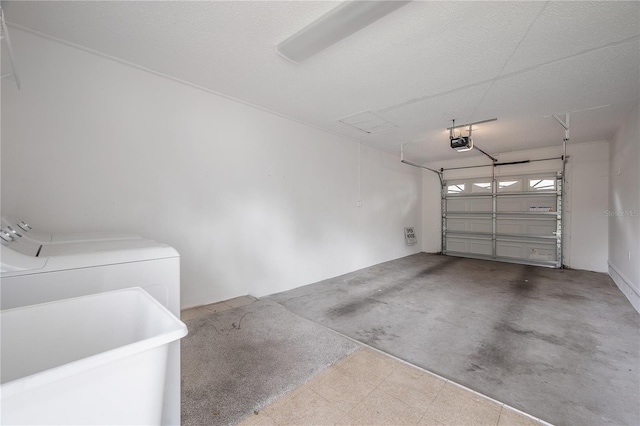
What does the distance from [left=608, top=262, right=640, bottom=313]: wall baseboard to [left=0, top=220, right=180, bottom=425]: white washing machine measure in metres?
5.11

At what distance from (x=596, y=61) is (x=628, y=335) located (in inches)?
107

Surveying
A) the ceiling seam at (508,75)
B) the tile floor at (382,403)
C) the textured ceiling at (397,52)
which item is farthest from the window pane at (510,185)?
the tile floor at (382,403)

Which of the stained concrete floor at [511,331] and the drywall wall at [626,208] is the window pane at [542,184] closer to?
the drywall wall at [626,208]

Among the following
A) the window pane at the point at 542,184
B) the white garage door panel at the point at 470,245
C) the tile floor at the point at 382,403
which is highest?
the window pane at the point at 542,184

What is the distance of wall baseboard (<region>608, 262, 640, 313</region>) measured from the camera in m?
3.27

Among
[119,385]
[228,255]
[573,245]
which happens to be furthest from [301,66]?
[573,245]

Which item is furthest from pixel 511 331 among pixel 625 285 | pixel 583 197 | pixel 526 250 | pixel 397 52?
pixel 583 197

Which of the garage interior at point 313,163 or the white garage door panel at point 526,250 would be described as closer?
the garage interior at point 313,163

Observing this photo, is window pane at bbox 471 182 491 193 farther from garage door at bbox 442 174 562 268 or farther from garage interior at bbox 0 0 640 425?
garage interior at bbox 0 0 640 425

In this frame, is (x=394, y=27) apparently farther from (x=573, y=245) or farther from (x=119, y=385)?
(x=573, y=245)

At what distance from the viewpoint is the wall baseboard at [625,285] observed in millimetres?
3270

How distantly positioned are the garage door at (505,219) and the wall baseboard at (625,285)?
Result: 1022 mm

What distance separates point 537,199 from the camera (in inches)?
237

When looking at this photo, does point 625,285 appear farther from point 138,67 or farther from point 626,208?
point 138,67
